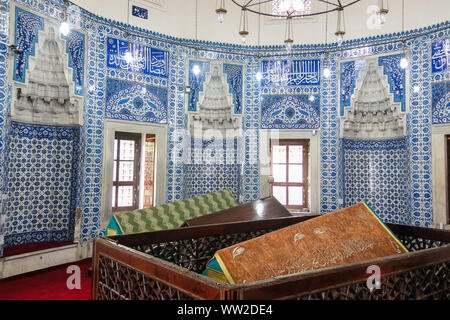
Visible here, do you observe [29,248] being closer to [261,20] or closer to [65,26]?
[65,26]

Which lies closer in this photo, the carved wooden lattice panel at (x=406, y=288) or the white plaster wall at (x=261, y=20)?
the carved wooden lattice panel at (x=406, y=288)

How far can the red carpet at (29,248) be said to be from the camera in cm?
491

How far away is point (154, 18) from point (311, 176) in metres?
4.52

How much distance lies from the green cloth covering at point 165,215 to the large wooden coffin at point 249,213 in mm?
487

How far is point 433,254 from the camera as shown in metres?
1.71

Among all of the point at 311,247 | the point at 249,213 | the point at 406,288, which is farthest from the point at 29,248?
the point at 406,288

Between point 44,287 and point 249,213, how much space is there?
2.75 m

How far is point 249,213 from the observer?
14.5 feet

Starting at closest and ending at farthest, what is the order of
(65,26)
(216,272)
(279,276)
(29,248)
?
1. (279,276)
2. (216,272)
3. (65,26)
4. (29,248)

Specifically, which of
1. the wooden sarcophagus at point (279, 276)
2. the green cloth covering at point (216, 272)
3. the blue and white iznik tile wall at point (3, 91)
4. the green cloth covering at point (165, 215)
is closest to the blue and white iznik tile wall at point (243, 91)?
the blue and white iznik tile wall at point (3, 91)

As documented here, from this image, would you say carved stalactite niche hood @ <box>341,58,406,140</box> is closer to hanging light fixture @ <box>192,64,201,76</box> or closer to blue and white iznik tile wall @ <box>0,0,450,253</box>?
blue and white iznik tile wall @ <box>0,0,450,253</box>

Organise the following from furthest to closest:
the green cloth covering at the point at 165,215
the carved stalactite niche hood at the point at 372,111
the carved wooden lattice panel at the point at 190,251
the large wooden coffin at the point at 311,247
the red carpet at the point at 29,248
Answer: the carved stalactite niche hood at the point at 372,111 < the red carpet at the point at 29,248 < the green cloth covering at the point at 165,215 < the carved wooden lattice panel at the point at 190,251 < the large wooden coffin at the point at 311,247

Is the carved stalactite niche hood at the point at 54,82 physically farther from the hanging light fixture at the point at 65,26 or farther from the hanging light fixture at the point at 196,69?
the hanging light fixture at the point at 196,69
